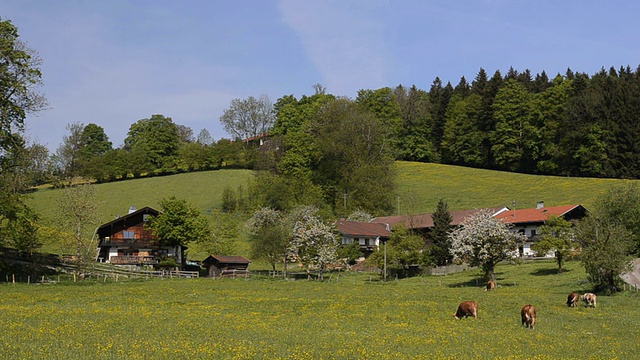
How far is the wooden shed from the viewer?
71.9 meters

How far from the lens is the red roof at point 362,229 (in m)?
88.7

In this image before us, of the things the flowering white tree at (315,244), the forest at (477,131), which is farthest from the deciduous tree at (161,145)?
the flowering white tree at (315,244)

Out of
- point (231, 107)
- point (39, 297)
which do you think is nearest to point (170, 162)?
point (231, 107)

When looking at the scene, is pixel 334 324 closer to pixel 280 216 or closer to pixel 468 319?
pixel 468 319

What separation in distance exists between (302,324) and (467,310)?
934cm

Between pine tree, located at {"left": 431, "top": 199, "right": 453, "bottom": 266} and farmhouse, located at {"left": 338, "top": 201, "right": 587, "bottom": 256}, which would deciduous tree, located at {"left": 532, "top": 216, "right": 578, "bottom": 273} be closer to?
pine tree, located at {"left": 431, "top": 199, "right": 453, "bottom": 266}

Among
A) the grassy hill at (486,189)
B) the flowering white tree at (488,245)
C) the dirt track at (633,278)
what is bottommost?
the dirt track at (633,278)

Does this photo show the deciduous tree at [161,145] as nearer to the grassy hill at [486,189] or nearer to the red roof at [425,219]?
the grassy hill at [486,189]

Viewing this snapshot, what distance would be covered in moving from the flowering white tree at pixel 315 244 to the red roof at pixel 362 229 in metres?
11.5

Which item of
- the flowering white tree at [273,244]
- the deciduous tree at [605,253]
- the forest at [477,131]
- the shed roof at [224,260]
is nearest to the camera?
the deciduous tree at [605,253]

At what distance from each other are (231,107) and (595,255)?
129 meters

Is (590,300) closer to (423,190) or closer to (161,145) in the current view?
(423,190)

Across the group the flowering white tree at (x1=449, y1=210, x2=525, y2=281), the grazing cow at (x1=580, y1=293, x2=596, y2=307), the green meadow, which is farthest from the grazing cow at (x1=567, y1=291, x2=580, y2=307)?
the green meadow

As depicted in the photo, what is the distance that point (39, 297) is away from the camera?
40.3 meters
